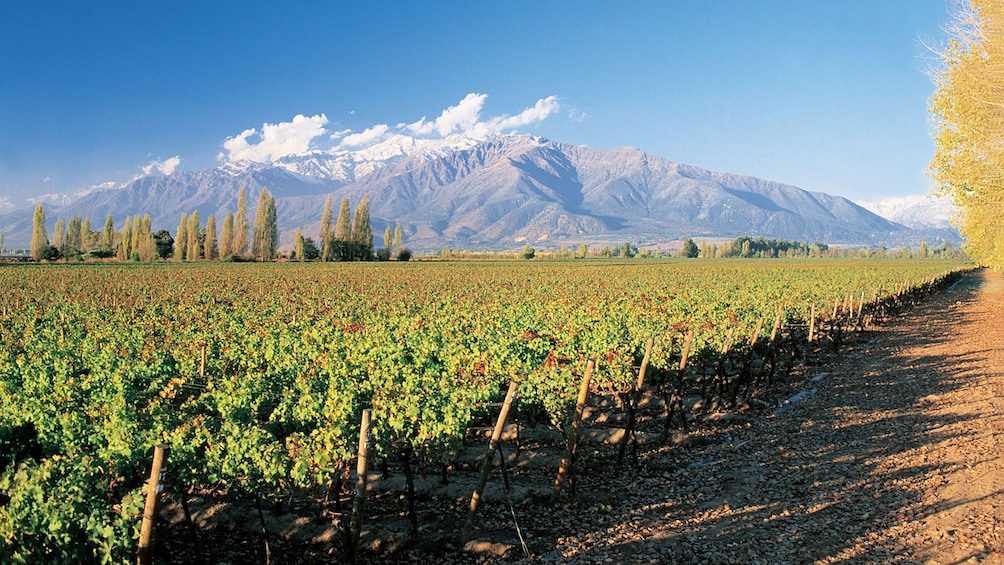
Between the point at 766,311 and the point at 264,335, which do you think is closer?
the point at 264,335

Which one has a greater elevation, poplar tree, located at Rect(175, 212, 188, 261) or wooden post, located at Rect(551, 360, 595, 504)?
poplar tree, located at Rect(175, 212, 188, 261)

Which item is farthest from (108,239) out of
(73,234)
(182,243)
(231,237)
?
(231,237)

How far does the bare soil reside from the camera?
7988mm

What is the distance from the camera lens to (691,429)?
1401 cm

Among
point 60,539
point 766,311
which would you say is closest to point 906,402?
point 766,311

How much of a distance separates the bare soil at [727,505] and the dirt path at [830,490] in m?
0.03

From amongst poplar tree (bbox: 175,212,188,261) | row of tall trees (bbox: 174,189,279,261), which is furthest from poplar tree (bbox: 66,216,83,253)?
row of tall trees (bbox: 174,189,279,261)

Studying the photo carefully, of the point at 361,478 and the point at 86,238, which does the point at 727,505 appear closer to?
the point at 361,478

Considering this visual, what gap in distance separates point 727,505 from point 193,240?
123837mm

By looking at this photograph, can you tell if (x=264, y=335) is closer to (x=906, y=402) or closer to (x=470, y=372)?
(x=470, y=372)

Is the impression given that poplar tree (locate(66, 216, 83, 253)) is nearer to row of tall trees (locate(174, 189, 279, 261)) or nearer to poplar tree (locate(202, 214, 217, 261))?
row of tall trees (locate(174, 189, 279, 261))

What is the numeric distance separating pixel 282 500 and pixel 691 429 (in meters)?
8.84

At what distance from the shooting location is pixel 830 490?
995cm

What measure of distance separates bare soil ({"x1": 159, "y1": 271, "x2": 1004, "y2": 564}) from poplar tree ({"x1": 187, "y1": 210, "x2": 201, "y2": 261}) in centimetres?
11746
